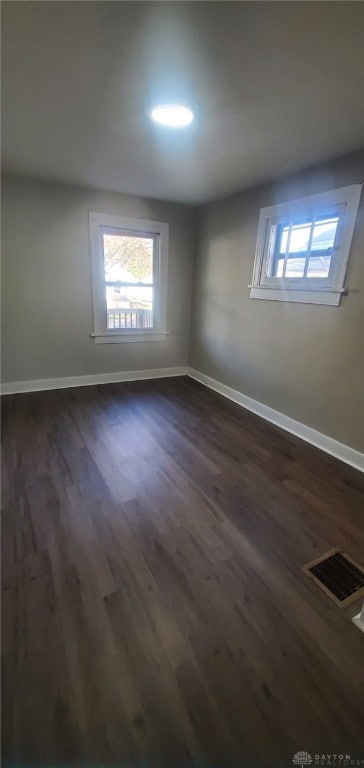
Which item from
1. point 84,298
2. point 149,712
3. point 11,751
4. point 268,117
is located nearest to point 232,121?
point 268,117

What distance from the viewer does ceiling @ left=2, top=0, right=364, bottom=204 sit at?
3.80 ft

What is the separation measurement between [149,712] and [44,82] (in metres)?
2.77

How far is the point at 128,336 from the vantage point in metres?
4.09

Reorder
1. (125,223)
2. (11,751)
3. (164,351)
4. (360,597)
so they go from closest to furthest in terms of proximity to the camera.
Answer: (11,751) → (360,597) → (125,223) → (164,351)

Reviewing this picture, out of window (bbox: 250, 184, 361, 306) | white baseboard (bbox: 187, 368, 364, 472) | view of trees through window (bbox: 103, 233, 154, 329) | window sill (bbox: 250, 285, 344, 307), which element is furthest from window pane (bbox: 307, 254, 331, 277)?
view of trees through window (bbox: 103, 233, 154, 329)

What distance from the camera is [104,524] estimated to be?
1.73 meters

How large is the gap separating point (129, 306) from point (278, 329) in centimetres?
202

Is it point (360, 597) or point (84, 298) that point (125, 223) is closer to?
point (84, 298)

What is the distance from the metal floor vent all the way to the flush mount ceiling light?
258 centimetres

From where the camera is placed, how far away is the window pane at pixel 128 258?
12.2 feet

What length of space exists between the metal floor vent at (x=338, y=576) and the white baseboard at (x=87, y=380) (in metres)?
3.22

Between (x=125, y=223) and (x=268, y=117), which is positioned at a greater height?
(x=268, y=117)

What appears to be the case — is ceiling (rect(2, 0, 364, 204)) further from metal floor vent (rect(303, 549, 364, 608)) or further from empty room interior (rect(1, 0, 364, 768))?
metal floor vent (rect(303, 549, 364, 608))

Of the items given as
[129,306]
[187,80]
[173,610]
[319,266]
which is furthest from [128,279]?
[173,610]
